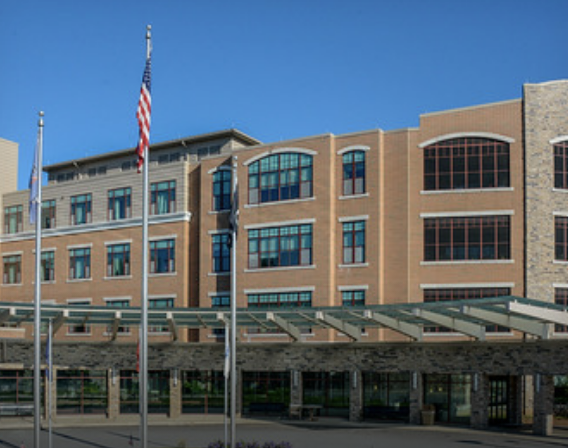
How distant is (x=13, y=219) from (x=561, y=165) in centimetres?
3743

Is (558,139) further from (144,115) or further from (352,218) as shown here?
(144,115)

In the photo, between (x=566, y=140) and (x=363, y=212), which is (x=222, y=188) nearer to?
(x=363, y=212)

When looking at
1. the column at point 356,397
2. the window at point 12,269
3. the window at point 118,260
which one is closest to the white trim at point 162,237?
the window at point 118,260

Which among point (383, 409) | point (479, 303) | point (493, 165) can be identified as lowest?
point (383, 409)

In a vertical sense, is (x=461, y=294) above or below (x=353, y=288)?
below

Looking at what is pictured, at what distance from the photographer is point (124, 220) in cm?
5109

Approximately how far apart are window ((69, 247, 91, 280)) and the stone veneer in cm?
2823

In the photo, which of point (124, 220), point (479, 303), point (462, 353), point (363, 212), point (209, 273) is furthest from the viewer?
point (124, 220)

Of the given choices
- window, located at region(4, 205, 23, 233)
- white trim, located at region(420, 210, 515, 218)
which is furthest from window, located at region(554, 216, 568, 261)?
window, located at region(4, 205, 23, 233)

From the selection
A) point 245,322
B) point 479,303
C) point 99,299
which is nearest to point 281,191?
point 245,322

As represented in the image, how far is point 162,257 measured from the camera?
49.8 m

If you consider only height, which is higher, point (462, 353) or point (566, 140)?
point (566, 140)

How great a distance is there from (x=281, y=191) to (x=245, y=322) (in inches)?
325

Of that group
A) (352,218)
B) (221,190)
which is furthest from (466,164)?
(221,190)
